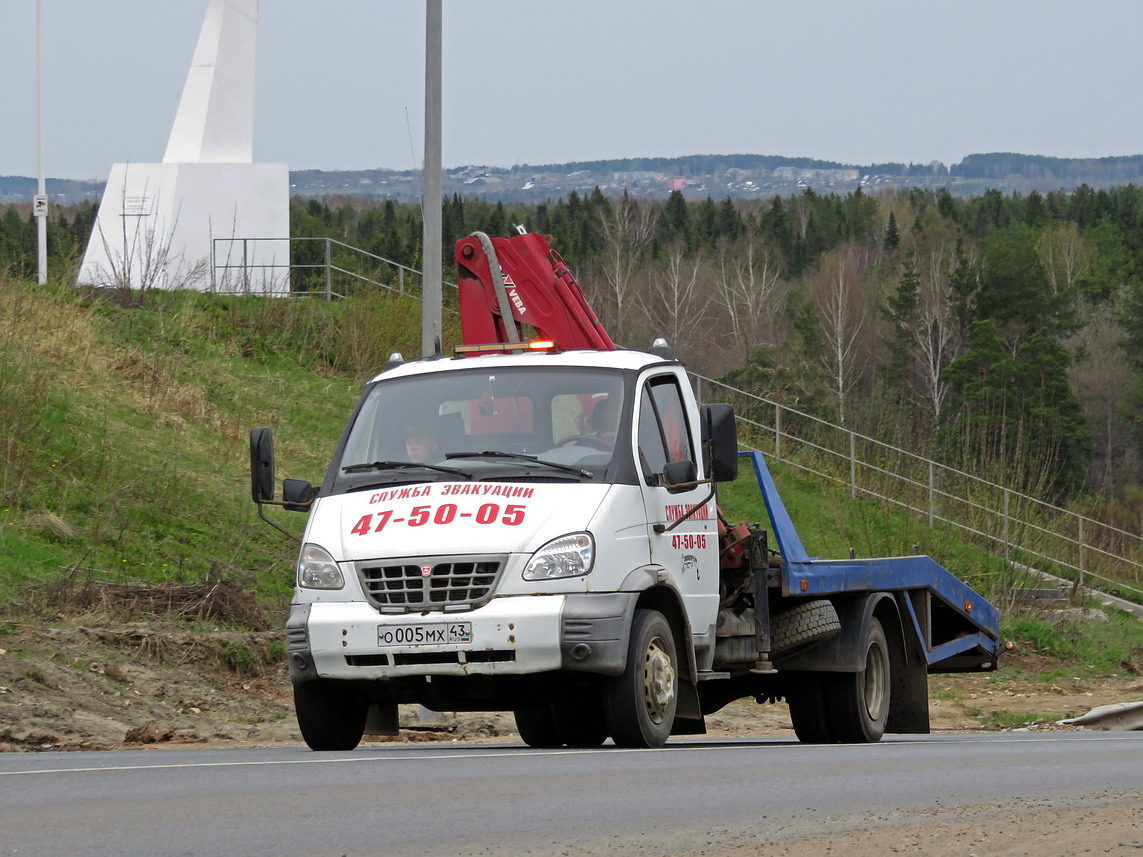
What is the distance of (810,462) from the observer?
37188 millimetres

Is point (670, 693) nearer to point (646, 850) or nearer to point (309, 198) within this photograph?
point (646, 850)

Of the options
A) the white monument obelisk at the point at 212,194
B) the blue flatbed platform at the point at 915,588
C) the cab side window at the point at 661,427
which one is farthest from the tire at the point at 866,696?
the white monument obelisk at the point at 212,194

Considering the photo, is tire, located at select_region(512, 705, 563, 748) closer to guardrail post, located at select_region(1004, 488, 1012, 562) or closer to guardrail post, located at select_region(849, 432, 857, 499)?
guardrail post, located at select_region(1004, 488, 1012, 562)

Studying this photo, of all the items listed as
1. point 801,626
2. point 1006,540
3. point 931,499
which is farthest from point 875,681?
point 931,499

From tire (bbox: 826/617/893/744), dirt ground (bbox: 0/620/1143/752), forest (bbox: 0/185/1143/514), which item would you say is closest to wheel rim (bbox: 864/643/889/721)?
tire (bbox: 826/617/893/744)

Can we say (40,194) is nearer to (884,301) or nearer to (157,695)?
(157,695)

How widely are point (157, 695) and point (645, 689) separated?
6.43 meters

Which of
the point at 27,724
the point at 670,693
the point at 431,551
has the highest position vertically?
the point at 431,551

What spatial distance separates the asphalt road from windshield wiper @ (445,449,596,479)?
5.13 ft

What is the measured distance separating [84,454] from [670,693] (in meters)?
12.8

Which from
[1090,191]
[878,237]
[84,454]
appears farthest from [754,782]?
[1090,191]

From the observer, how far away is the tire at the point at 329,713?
10812mm

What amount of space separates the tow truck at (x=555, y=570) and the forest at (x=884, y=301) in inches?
1769

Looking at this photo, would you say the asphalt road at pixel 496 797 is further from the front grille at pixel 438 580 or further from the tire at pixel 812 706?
the tire at pixel 812 706
